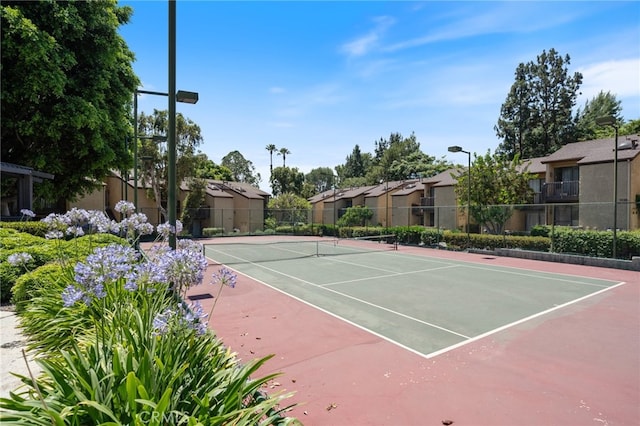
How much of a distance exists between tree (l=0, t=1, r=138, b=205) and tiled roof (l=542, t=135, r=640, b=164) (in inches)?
1170

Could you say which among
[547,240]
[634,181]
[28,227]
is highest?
[634,181]

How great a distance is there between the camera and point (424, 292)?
10562mm

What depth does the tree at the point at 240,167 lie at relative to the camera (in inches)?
3474

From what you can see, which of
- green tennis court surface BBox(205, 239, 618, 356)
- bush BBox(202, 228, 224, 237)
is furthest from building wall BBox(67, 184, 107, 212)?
green tennis court surface BBox(205, 239, 618, 356)

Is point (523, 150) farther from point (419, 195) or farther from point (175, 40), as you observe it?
point (175, 40)

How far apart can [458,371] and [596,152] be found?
28.0m

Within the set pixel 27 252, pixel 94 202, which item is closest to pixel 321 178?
pixel 94 202

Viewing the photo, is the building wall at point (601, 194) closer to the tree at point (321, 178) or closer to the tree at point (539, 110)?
Answer: the tree at point (539, 110)

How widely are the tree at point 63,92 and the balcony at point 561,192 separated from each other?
30.1 m

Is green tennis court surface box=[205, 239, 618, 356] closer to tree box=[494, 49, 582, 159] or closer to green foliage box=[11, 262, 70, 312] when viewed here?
green foliage box=[11, 262, 70, 312]

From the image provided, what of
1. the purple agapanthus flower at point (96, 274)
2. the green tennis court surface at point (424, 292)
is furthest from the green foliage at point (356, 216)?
the purple agapanthus flower at point (96, 274)

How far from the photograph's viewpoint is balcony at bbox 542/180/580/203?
26484 millimetres

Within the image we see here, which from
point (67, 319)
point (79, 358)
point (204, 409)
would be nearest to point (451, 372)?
point (204, 409)

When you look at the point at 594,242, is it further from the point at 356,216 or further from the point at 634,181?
the point at 356,216
